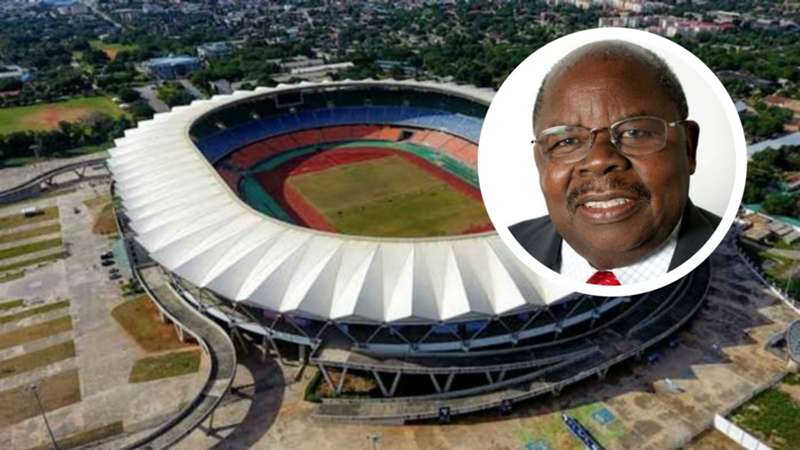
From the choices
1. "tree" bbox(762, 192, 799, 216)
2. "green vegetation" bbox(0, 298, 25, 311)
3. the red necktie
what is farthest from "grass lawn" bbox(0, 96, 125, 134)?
the red necktie

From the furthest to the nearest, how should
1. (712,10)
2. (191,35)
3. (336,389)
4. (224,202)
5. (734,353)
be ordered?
(712,10)
(191,35)
(224,202)
(734,353)
(336,389)

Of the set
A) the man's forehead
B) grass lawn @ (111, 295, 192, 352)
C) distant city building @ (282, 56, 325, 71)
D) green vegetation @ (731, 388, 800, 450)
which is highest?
the man's forehead

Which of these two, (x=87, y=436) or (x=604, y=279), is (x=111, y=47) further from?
(x=604, y=279)

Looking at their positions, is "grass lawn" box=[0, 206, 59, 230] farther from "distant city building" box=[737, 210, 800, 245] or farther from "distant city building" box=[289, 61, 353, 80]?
"distant city building" box=[737, 210, 800, 245]

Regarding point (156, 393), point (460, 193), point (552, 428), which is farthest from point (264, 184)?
point (552, 428)

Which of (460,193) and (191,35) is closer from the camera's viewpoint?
(460,193)

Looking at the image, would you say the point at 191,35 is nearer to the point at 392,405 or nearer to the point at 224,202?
the point at 224,202

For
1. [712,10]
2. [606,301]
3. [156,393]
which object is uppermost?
[712,10]
